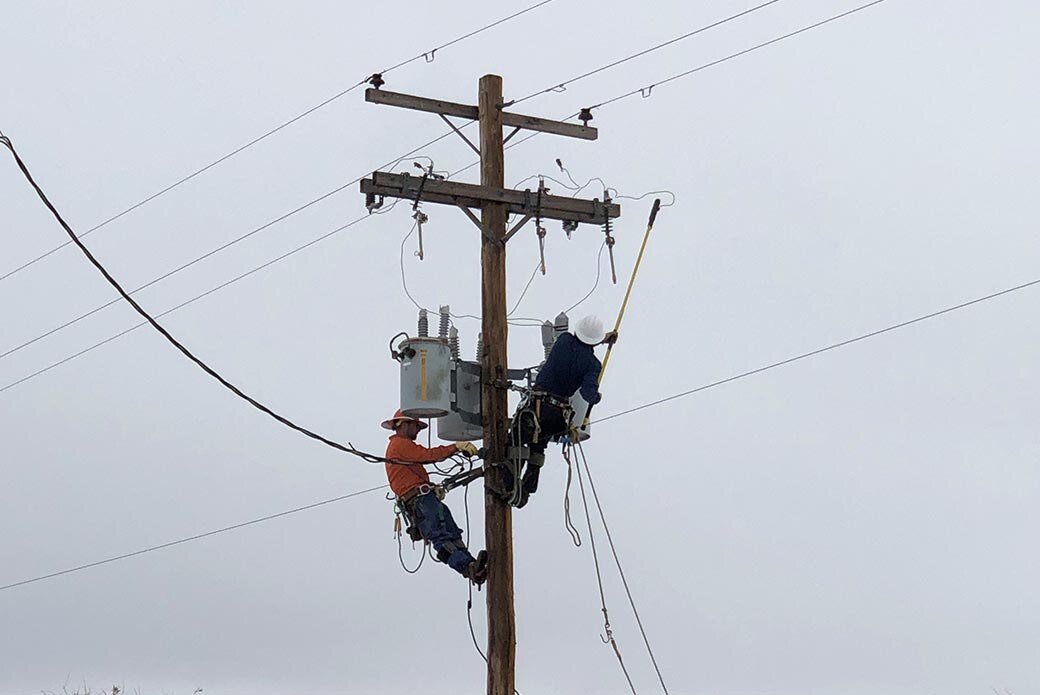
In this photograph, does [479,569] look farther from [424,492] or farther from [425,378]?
[425,378]

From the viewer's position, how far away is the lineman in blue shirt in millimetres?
11930

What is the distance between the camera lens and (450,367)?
1191cm

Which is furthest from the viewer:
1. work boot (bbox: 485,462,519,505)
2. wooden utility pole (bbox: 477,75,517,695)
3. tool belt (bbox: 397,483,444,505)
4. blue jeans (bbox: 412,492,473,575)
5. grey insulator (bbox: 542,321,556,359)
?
grey insulator (bbox: 542,321,556,359)

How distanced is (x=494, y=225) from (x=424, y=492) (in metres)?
2.08

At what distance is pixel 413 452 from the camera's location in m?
12.3

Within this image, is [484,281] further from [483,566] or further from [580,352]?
[483,566]

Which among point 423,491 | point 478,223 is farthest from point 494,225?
point 423,491

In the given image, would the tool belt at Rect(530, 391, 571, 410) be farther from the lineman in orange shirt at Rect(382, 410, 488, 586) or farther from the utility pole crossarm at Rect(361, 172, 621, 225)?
the utility pole crossarm at Rect(361, 172, 621, 225)

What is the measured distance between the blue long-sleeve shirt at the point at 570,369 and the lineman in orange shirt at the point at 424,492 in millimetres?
775

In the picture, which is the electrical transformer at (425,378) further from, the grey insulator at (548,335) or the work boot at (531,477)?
the grey insulator at (548,335)

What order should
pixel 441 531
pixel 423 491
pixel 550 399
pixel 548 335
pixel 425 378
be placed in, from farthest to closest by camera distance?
pixel 548 335
pixel 423 491
pixel 441 531
pixel 550 399
pixel 425 378

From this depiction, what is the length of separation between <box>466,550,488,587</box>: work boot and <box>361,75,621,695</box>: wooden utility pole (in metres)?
0.07

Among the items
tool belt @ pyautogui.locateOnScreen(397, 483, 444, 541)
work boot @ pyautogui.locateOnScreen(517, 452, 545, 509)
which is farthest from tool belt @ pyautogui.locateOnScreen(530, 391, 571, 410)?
tool belt @ pyautogui.locateOnScreen(397, 483, 444, 541)

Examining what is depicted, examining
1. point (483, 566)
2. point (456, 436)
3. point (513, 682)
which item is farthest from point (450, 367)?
point (513, 682)
